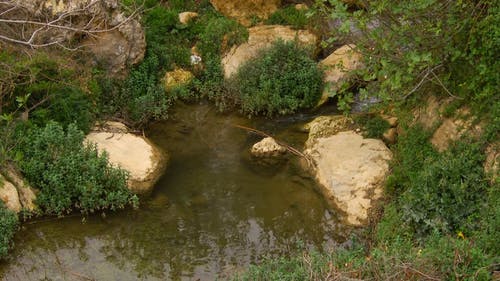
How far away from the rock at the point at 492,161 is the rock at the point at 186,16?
7.22 meters

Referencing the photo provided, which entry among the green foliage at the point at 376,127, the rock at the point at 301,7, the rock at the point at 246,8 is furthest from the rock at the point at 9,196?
the rock at the point at 301,7

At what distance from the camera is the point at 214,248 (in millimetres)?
7980

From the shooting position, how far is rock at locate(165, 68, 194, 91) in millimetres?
11562

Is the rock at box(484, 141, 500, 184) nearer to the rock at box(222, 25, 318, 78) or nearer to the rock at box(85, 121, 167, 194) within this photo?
the rock at box(85, 121, 167, 194)

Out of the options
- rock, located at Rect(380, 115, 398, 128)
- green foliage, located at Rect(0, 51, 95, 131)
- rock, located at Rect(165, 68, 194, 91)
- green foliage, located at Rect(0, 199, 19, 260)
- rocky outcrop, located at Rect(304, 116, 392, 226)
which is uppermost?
green foliage, located at Rect(0, 51, 95, 131)

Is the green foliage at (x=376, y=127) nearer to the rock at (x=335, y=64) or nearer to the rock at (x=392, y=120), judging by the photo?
the rock at (x=392, y=120)

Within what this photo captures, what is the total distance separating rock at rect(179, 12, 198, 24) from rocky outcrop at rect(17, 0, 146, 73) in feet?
5.19

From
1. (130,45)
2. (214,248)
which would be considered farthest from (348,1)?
(214,248)

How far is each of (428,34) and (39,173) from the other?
18.2 ft

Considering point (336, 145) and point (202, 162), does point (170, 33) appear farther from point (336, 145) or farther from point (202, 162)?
point (336, 145)

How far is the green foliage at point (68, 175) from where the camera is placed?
27.3 feet

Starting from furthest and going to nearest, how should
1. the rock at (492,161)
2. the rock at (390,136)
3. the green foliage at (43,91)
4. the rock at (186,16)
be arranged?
1. the rock at (186,16)
2. the rock at (390,136)
3. the green foliage at (43,91)
4. the rock at (492,161)

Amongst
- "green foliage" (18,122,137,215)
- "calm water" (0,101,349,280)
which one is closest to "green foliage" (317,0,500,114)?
"calm water" (0,101,349,280)

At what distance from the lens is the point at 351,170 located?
29.1 feet
